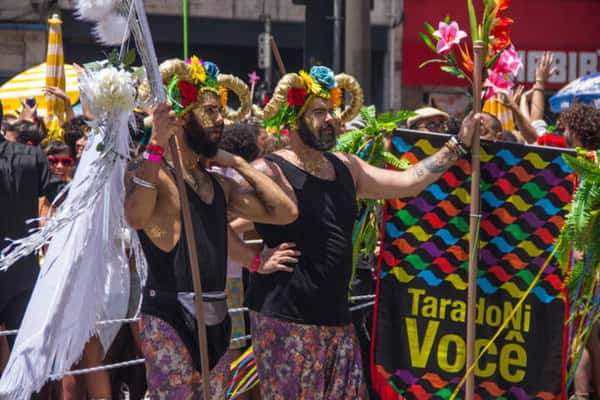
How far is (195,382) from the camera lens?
4.45 metres

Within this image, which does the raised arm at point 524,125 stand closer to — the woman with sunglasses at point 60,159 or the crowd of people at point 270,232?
the crowd of people at point 270,232

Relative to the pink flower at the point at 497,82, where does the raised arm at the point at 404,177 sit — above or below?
below

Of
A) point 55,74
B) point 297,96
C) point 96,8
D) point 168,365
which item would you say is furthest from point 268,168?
point 55,74

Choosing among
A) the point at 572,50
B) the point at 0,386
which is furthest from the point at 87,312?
the point at 572,50

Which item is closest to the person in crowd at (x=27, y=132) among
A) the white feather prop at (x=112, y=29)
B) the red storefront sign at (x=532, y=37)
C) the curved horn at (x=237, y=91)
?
the curved horn at (x=237, y=91)

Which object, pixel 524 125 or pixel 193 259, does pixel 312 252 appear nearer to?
pixel 193 259

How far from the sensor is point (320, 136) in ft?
16.6

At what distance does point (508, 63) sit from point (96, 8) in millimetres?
2099

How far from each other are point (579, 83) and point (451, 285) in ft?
17.5

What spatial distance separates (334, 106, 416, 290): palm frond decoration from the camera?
18.8 ft

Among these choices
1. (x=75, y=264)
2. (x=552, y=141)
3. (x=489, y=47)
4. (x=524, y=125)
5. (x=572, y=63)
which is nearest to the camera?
(x=75, y=264)

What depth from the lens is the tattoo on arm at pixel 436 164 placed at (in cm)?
522

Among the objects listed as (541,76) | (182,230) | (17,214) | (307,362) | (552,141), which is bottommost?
(307,362)

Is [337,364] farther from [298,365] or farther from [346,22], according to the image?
[346,22]
